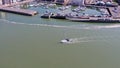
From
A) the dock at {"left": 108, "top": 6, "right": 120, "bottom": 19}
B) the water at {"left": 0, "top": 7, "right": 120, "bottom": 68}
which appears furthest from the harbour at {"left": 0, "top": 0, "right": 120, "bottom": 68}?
the dock at {"left": 108, "top": 6, "right": 120, "bottom": 19}

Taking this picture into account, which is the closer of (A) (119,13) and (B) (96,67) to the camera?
(B) (96,67)

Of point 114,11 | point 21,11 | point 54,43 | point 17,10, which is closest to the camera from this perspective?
point 54,43

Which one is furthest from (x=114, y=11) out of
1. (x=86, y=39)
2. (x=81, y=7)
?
(x=86, y=39)

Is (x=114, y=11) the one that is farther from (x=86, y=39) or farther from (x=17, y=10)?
(x=17, y=10)

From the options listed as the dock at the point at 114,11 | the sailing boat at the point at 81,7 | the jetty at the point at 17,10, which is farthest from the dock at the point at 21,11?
the dock at the point at 114,11

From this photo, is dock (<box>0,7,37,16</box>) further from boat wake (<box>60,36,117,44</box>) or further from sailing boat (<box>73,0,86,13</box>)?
boat wake (<box>60,36,117,44</box>)

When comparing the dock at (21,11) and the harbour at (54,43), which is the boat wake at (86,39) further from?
the dock at (21,11)

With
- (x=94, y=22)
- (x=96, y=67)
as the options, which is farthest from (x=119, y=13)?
(x=96, y=67)

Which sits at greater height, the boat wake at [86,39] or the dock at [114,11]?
the dock at [114,11]

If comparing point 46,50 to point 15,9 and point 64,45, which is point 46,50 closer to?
point 64,45
